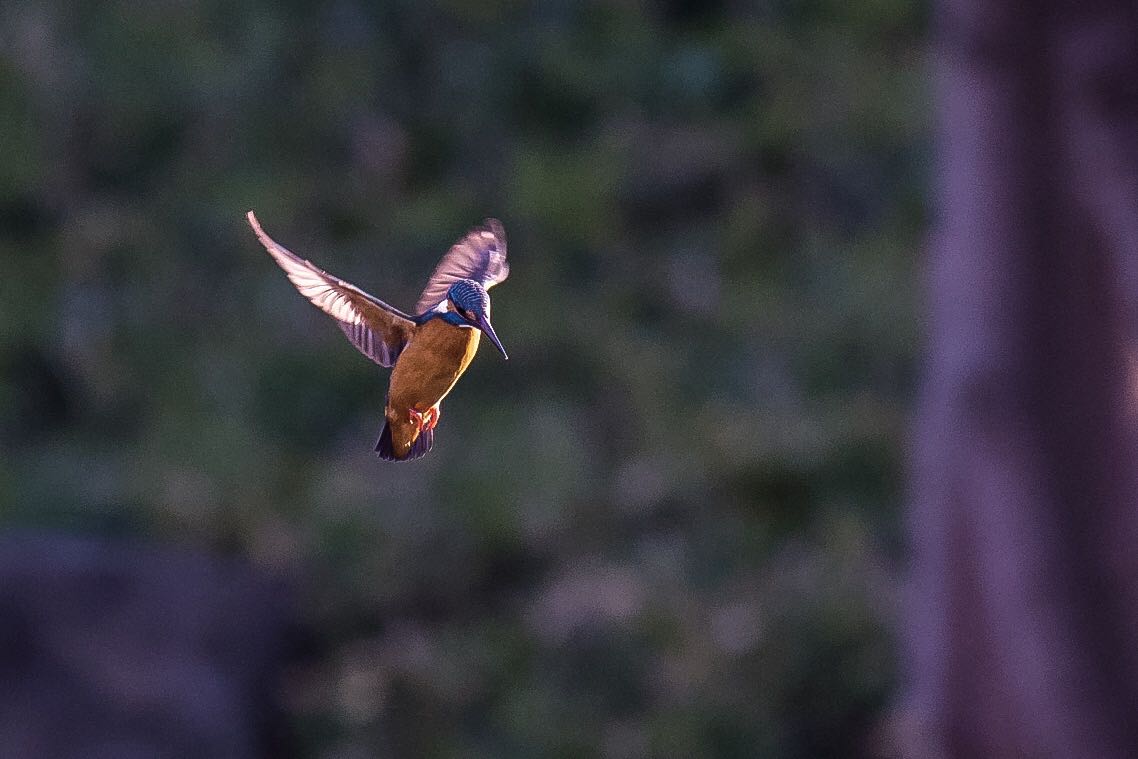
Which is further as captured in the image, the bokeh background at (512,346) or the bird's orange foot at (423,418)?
the bokeh background at (512,346)

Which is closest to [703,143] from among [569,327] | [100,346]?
[569,327]

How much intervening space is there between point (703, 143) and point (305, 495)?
211 centimetres

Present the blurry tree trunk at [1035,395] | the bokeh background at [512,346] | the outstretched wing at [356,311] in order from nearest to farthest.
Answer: the outstretched wing at [356,311]
the blurry tree trunk at [1035,395]
the bokeh background at [512,346]

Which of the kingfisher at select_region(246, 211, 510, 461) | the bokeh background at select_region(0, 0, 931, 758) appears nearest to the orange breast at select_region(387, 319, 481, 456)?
the kingfisher at select_region(246, 211, 510, 461)

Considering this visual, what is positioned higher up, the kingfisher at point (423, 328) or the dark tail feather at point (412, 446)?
the kingfisher at point (423, 328)

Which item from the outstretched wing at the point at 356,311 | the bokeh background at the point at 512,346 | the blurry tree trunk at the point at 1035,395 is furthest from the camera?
the bokeh background at the point at 512,346

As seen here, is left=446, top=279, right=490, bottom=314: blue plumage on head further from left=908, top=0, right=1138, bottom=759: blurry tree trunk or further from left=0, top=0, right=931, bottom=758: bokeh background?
left=0, top=0, right=931, bottom=758: bokeh background

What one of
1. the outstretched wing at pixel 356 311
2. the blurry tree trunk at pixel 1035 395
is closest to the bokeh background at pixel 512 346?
the blurry tree trunk at pixel 1035 395

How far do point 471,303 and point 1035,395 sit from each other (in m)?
2.33

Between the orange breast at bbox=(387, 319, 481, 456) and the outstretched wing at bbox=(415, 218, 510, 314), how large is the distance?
0.03 m

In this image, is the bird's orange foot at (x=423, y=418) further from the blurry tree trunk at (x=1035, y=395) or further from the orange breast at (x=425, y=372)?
the blurry tree trunk at (x=1035, y=395)

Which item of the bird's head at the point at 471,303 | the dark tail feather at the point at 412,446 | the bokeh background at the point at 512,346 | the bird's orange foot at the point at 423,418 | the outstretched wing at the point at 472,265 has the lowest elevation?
the dark tail feather at the point at 412,446

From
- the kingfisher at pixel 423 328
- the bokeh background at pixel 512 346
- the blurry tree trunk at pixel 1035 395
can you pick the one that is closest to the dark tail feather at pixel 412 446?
the kingfisher at pixel 423 328

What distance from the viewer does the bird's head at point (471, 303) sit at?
3.34 ft
